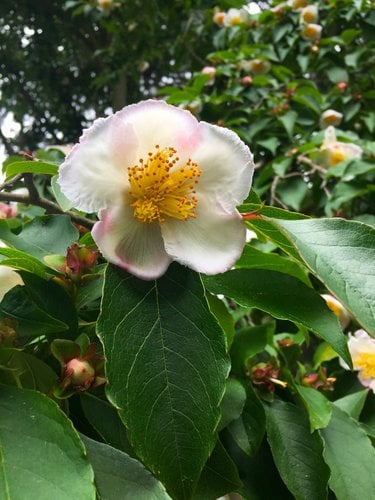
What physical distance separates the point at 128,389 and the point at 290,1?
1614 mm

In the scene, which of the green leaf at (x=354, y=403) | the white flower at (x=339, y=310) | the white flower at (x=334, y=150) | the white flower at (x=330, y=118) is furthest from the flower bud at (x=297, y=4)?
the green leaf at (x=354, y=403)

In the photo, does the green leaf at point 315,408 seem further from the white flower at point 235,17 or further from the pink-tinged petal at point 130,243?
the white flower at point 235,17

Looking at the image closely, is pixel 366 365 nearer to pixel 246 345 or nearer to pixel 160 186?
pixel 246 345

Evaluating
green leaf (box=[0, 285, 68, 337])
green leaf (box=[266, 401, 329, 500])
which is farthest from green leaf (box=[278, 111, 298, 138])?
green leaf (box=[0, 285, 68, 337])

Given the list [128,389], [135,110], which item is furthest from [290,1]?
[128,389]

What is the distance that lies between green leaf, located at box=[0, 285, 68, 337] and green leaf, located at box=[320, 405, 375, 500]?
0.24 meters

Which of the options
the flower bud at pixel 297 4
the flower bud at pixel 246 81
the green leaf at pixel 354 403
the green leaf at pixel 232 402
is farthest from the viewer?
the flower bud at pixel 297 4

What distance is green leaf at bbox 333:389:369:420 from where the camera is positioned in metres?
0.54

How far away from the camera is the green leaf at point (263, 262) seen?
421 millimetres

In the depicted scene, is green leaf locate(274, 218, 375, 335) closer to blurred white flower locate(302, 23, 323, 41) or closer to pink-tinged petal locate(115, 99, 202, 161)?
pink-tinged petal locate(115, 99, 202, 161)

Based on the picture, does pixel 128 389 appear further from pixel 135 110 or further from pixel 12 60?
pixel 12 60

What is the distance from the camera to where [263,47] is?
5.15ft

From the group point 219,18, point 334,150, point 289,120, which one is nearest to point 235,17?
point 219,18

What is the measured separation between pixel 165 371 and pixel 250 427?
145 mm
